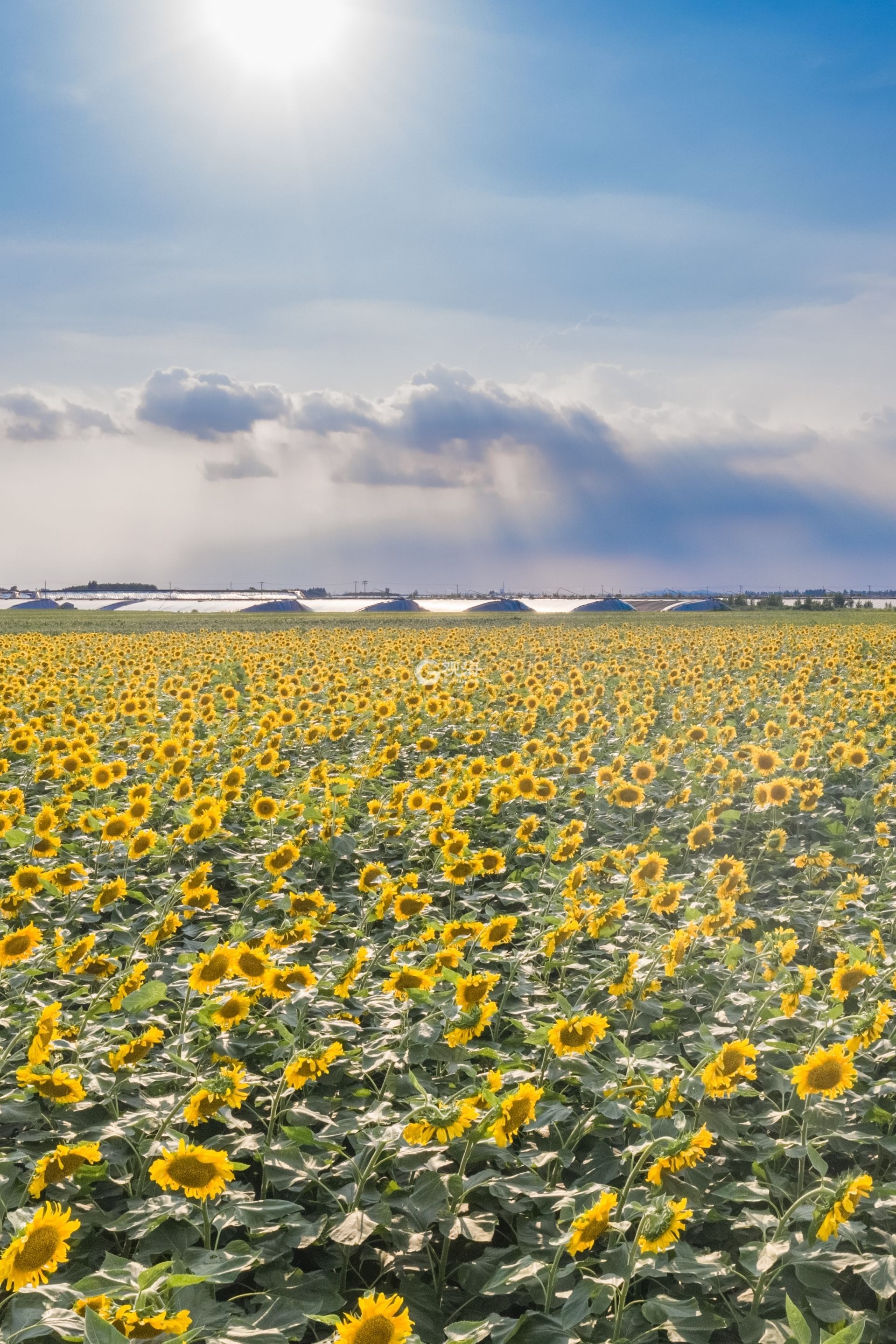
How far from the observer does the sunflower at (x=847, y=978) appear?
11.7 ft

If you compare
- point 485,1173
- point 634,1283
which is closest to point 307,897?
point 485,1173

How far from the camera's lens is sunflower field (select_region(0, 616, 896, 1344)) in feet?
8.44

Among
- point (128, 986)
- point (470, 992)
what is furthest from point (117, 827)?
point (470, 992)

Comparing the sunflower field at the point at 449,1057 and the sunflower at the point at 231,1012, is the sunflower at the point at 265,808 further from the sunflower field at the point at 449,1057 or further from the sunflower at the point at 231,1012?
the sunflower at the point at 231,1012

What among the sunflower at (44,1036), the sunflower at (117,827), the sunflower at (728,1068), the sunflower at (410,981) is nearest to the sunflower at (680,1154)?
the sunflower at (728,1068)

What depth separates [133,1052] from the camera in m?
3.42

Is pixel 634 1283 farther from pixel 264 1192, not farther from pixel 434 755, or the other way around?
pixel 434 755

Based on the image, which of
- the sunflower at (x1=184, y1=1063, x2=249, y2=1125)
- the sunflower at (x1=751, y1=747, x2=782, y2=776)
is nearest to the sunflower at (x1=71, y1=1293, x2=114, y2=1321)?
the sunflower at (x1=184, y1=1063, x2=249, y2=1125)

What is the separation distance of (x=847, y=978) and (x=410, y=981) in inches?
69.4

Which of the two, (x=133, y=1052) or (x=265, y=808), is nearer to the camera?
(x=133, y=1052)

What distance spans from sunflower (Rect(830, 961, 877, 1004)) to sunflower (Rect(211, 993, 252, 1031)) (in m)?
2.37

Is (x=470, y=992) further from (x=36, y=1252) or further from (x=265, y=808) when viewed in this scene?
(x=265, y=808)

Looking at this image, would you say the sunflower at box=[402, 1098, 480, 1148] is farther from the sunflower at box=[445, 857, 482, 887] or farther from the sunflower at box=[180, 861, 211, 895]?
the sunflower at box=[445, 857, 482, 887]

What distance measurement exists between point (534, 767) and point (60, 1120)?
5080 millimetres
